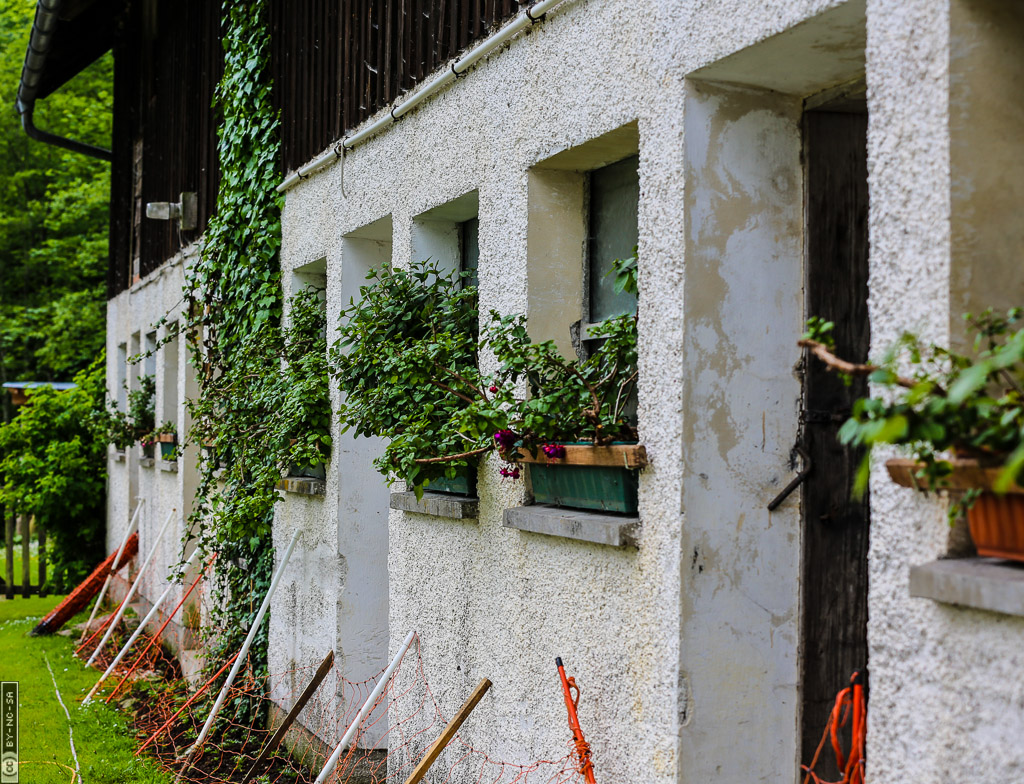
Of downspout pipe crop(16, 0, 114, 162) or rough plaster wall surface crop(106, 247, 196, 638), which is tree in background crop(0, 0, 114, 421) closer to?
downspout pipe crop(16, 0, 114, 162)

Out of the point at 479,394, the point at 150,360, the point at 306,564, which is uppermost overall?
the point at 150,360

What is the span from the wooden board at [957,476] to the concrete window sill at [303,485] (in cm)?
485

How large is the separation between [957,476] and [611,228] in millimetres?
2286

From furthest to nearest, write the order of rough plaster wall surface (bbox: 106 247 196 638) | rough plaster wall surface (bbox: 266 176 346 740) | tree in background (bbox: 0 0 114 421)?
tree in background (bbox: 0 0 114 421)
rough plaster wall surface (bbox: 106 247 196 638)
rough plaster wall surface (bbox: 266 176 346 740)

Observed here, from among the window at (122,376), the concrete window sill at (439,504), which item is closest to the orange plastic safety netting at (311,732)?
the concrete window sill at (439,504)

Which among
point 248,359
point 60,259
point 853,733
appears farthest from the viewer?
point 60,259

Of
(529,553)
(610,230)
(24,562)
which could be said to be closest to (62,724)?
(529,553)

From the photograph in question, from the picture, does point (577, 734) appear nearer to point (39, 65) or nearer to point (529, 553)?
point (529, 553)

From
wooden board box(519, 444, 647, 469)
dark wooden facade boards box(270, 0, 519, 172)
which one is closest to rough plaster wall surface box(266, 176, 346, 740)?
dark wooden facade boards box(270, 0, 519, 172)

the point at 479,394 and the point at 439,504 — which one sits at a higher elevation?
the point at 479,394

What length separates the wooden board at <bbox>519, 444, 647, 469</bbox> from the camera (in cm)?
350

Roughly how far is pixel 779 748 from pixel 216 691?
5.55 m

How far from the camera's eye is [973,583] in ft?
7.40

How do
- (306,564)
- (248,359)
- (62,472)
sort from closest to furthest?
1. (306,564)
2. (248,359)
3. (62,472)
